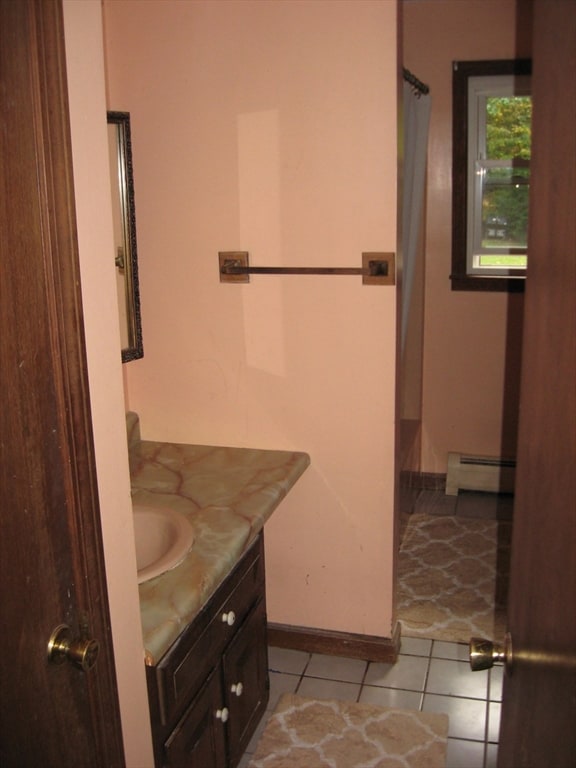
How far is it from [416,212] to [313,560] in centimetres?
145

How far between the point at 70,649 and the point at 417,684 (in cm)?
171

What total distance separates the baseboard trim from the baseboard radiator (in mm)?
1465

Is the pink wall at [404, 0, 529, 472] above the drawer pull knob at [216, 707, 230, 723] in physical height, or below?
above

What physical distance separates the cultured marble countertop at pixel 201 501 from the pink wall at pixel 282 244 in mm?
108

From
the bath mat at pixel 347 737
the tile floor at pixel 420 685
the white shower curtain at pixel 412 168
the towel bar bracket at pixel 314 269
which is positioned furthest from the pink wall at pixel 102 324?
the white shower curtain at pixel 412 168

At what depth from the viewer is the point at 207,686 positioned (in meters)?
1.79

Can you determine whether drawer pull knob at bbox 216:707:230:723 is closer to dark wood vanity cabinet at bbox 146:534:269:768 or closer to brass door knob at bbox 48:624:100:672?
dark wood vanity cabinet at bbox 146:534:269:768

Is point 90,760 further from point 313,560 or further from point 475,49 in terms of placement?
point 475,49

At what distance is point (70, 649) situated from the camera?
1.04 m

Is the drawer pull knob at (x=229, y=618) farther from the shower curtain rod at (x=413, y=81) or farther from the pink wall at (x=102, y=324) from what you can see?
the shower curtain rod at (x=413, y=81)

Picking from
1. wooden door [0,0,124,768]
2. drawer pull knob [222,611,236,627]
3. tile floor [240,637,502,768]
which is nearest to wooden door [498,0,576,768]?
wooden door [0,0,124,768]

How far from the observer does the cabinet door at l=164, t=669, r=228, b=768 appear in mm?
1631

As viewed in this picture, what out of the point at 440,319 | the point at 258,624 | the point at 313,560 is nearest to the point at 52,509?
the point at 258,624

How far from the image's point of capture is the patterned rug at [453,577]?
2.80 metres
